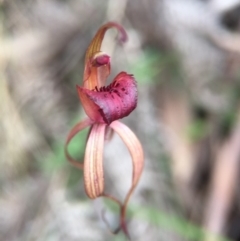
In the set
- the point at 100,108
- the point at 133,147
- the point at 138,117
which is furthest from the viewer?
the point at 138,117

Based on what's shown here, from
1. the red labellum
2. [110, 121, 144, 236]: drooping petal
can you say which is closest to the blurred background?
[110, 121, 144, 236]: drooping petal

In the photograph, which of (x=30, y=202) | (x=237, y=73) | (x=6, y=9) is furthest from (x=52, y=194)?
(x=237, y=73)

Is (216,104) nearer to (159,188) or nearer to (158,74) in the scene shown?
(158,74)

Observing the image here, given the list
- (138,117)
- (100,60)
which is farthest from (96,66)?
(138,117)

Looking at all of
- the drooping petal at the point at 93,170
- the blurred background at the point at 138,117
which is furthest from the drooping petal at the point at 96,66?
the blurred background at the point at 138,117

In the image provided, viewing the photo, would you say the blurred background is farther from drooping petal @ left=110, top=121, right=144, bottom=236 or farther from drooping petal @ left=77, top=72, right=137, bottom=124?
drooping petal @ left=77, top=72, right=137, bottom=124

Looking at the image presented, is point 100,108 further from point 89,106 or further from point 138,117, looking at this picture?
point 138,117
